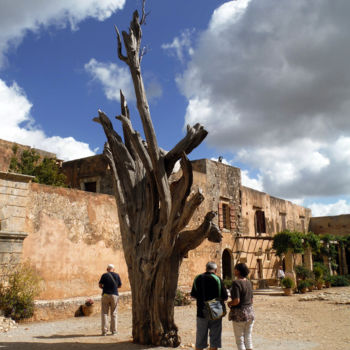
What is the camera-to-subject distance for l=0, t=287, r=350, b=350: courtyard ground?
259 inches

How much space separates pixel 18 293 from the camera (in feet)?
30.0

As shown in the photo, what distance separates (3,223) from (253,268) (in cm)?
1451

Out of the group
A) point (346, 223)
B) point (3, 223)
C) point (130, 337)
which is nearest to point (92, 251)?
point (3, 223)

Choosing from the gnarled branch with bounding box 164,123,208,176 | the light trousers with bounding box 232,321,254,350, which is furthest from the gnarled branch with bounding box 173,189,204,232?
the light trousers with bounding box 232,321,254,350

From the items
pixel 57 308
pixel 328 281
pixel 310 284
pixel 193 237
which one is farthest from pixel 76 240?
pixel 328 281

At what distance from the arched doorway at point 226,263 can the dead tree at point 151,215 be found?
13.2 meters

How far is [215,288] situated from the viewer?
5328mm

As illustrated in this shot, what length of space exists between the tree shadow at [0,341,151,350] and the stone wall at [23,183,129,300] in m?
3.53

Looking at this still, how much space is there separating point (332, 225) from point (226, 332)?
22706mm

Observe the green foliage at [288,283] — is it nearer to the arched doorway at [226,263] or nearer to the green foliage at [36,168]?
the arched doorway at [226,263]

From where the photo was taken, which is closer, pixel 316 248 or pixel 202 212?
pixel 202 212

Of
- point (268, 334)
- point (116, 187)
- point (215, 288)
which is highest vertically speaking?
point (116, 187)

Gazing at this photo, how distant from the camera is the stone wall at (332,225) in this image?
90.1ft

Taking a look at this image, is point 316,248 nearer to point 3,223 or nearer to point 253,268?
point 253,268
